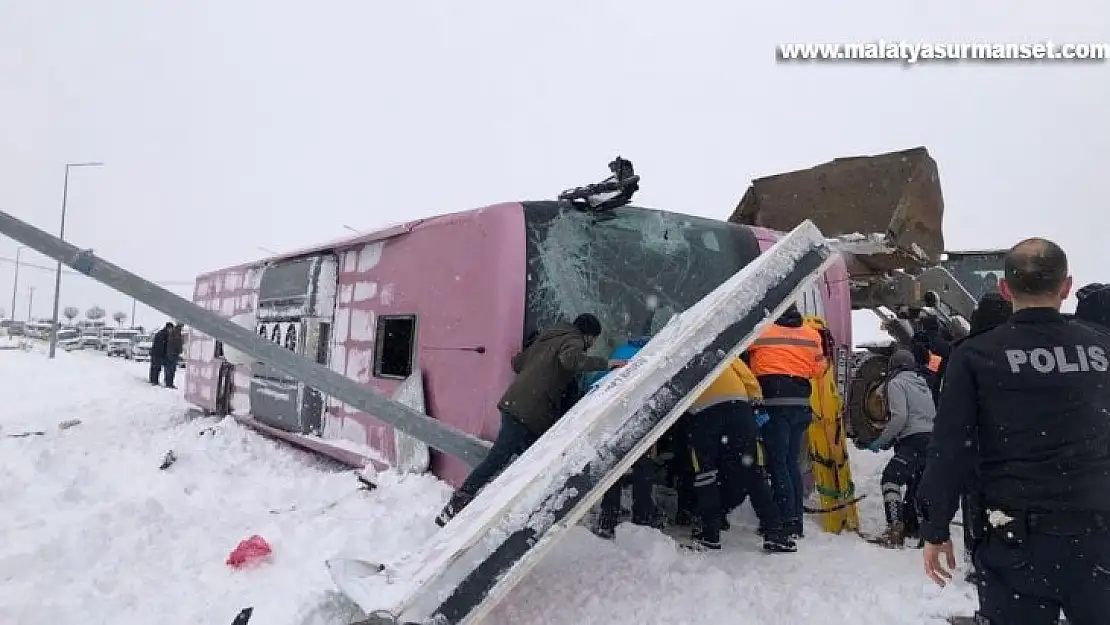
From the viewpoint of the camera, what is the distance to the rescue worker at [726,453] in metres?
4.55

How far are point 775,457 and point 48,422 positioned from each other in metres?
11.4

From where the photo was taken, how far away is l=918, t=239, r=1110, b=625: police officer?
2113 mm

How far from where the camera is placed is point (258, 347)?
4.98 meters

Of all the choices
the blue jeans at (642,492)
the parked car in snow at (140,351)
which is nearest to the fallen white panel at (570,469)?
the blue jeans at (642,492)

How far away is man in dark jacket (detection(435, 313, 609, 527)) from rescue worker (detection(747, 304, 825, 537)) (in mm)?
1354

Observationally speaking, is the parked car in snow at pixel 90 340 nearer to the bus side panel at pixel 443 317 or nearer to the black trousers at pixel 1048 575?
the bus side panel at pixel 443 317

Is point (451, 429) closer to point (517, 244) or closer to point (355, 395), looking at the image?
point (355, 395)

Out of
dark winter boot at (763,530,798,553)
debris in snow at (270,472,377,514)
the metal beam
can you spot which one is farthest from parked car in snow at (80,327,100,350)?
dark winter boot at (763,530,798,553)

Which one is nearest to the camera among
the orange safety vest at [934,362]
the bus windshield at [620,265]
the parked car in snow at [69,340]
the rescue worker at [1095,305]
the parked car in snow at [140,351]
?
the rescue worker at [1095,305]

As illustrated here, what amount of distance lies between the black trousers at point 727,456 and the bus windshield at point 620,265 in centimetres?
110

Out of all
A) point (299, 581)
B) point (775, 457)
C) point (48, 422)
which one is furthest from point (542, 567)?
point (48, 422)

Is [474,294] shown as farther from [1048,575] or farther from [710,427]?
[1048,575]

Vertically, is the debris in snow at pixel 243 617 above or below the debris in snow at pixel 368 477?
above

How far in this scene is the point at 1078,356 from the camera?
2.21 metres
